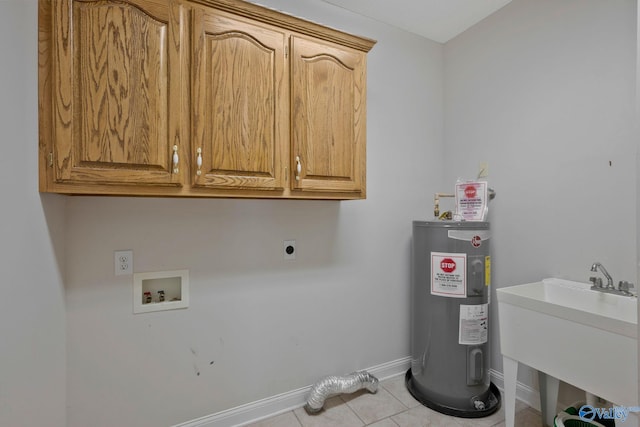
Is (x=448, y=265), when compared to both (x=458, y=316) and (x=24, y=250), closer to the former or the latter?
(x=458, y=316)

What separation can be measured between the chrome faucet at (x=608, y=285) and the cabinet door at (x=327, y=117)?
4.05 ft

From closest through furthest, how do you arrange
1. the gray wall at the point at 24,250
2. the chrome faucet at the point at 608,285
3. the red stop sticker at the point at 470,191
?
the gray wall at the point at 24,250
the chrome faucet at the point at 608,285
the red stop sticker at the point at 470,191

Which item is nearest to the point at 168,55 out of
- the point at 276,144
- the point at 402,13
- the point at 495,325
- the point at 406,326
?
the point at 276,144

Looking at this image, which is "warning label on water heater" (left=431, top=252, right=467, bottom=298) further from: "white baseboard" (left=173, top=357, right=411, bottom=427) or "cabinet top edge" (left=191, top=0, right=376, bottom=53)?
"cabinet top edge" (left=191, top=0, right=376, bottom=53)

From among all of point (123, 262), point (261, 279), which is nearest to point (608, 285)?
point (261, 279)

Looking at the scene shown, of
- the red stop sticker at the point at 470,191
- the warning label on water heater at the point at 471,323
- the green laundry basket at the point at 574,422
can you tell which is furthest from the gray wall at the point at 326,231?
the green laundry basket at the point at 574,422

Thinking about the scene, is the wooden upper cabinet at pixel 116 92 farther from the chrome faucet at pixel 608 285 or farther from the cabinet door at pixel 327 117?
the chrome faucet at pixel 608 285

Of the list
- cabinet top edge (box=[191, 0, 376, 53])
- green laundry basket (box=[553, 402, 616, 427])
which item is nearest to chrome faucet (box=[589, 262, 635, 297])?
green laundry basket (box=[553, 402, 616, 427])

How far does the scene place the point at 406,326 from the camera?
2.30m

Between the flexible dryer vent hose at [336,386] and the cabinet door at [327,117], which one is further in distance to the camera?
the flexible dryer vent hose at [336,386]

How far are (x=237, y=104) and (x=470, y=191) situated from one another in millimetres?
1512

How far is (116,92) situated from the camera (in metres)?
1.17

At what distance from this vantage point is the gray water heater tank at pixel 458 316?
1.76 meters

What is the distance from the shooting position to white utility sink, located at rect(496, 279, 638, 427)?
1.11 m
